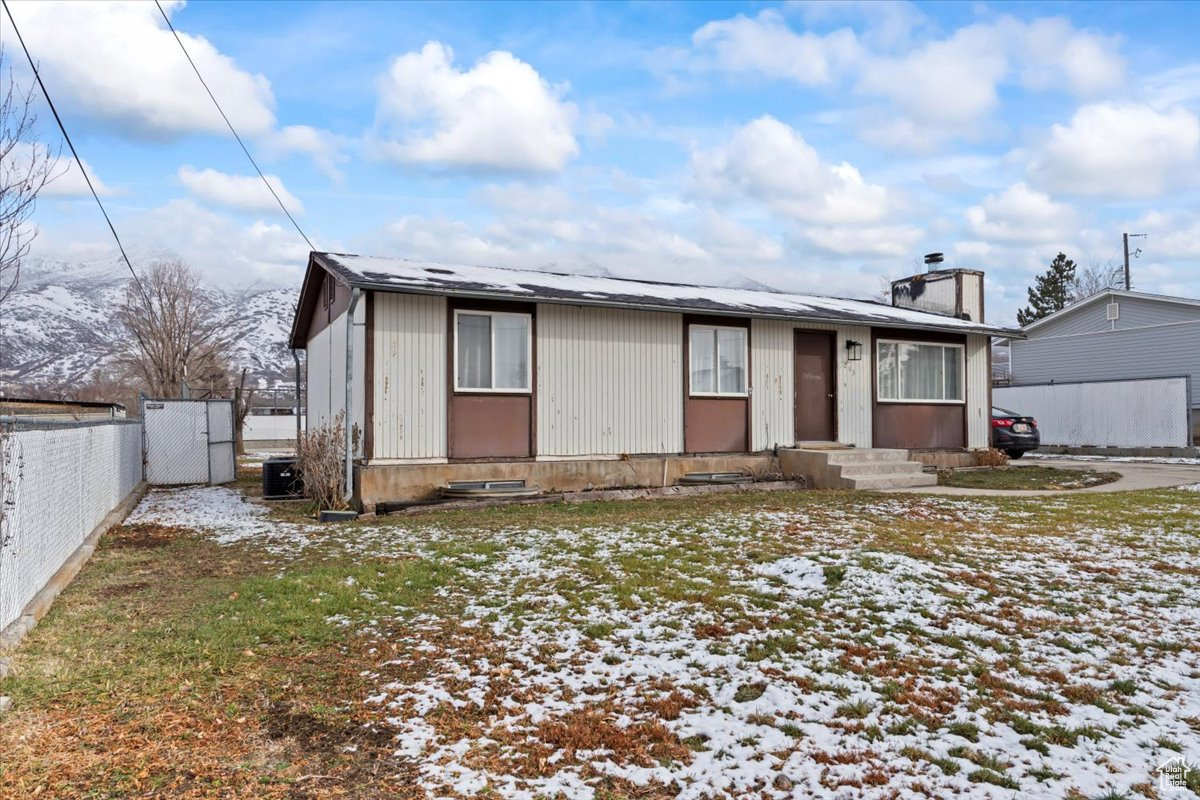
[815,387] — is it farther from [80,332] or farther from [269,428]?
[80,332]

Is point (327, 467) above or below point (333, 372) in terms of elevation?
below

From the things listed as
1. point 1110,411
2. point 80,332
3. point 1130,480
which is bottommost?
point 1130,480

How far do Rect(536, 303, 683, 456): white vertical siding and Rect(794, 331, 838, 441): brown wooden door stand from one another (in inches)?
97.0

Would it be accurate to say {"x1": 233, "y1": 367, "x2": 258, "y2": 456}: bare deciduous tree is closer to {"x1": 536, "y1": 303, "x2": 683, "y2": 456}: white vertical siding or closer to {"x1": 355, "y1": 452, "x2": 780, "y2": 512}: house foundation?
{"x1": 355, "y1": 452, "x2": 780, "y2": 512}: house foundation

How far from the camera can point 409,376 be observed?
9.99 meters

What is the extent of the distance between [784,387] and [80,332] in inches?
5403

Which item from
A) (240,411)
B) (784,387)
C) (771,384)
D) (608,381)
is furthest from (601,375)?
(240,411)

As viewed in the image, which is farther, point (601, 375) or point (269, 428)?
point (269, 428)

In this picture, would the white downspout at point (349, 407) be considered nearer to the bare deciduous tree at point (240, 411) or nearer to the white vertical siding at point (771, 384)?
the white vertical siding at point (771, 384)

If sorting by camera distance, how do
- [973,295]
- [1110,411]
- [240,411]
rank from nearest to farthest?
[973,295], [1110,411], [240,411]

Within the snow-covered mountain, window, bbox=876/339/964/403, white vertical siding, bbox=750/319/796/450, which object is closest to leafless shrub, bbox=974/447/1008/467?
window, bbox=876/339/964/403

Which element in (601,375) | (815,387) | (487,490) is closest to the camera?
(487,490)

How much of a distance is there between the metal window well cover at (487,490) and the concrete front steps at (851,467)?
4.46 metres

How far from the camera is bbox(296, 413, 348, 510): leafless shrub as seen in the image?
9555mm
